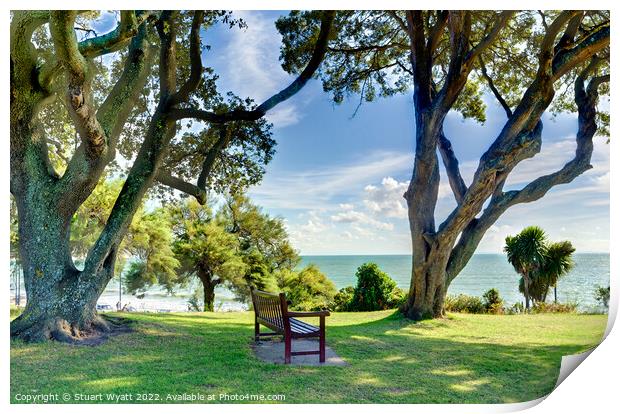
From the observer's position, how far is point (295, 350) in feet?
19.8

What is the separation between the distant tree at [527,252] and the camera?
10.1 m

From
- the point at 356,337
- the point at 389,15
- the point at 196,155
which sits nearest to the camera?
the point at 356,337

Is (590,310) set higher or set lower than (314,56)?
lower

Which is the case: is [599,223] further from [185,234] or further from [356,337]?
[185,234]

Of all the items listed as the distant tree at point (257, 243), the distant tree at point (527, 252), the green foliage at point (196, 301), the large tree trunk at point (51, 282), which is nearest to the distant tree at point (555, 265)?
the distant tree at point (527, 252)

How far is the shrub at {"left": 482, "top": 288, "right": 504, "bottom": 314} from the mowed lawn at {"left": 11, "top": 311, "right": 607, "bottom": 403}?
2.53 meters

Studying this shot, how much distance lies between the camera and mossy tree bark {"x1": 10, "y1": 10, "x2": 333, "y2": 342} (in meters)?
5.76

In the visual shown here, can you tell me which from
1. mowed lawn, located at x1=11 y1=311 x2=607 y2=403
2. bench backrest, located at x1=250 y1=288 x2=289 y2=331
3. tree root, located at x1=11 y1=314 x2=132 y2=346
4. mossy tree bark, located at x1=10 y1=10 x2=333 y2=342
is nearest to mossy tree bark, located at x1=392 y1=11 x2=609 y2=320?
mowed lawn, located at x1=11 y1=311 x2=607 y2=403

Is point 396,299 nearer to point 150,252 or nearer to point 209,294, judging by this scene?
point 209,294

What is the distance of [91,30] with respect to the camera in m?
6.68

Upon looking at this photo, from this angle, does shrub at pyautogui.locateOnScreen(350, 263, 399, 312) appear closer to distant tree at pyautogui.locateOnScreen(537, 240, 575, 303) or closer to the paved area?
distant tree at pyautogui.locateOnScreen(537, 240, 575, 303)

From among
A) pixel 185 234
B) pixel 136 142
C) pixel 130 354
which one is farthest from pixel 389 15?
pixel 130 354

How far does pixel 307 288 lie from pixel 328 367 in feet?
19.1

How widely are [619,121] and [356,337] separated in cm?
398
